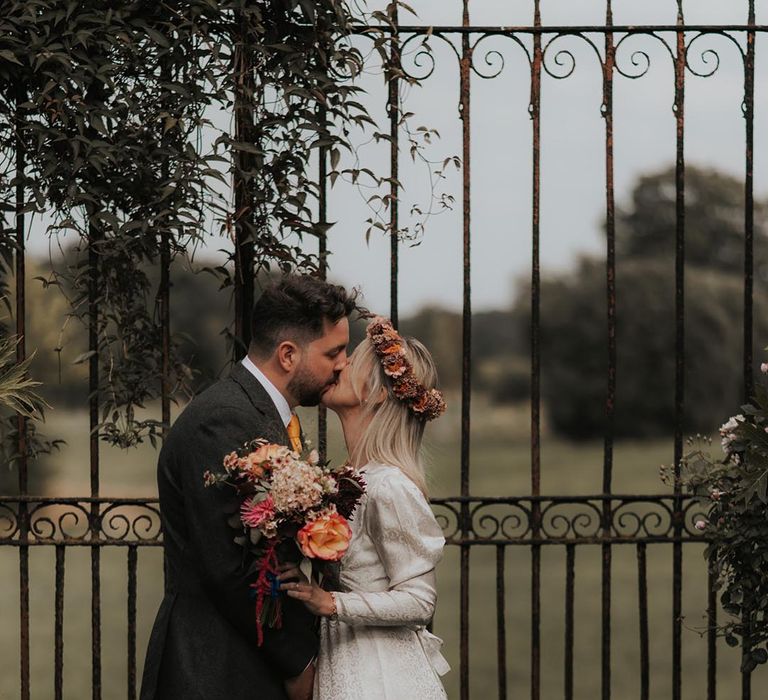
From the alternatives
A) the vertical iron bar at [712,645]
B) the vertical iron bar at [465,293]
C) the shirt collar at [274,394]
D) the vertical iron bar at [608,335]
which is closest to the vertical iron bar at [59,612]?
the vertical iron bar at [465,293]

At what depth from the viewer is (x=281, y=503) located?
2.40 m

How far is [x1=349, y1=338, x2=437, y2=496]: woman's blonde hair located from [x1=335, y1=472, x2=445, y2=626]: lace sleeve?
0.10m

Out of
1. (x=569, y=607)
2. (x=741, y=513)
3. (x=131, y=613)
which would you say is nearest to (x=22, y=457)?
(x=131, y=613)

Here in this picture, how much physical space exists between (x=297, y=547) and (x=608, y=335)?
1799 millimetres

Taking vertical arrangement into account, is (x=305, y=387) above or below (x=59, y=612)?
above

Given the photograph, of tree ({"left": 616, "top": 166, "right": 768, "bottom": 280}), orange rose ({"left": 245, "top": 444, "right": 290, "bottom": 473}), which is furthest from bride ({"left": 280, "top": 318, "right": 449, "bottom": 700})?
tree ({"left": 616, "top": 166, "right": 768, "bottom": 280})

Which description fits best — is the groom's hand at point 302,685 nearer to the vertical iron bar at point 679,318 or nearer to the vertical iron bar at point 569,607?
the vertical iron bar at point 569,607

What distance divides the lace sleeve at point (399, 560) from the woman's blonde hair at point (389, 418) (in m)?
0.10

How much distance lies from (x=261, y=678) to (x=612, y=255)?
6.79 feet

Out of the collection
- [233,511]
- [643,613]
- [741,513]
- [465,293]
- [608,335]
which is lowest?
[643,613]

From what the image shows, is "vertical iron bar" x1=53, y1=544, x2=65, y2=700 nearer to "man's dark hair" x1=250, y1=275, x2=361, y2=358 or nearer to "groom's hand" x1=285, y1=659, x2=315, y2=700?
"groom's hand" x1=285, y1=659, x2=315, y2=700

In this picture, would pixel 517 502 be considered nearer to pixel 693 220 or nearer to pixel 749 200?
pixel 749 200

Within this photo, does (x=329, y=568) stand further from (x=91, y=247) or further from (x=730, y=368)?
(x=730, y=368)

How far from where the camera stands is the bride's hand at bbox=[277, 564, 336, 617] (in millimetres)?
2537
